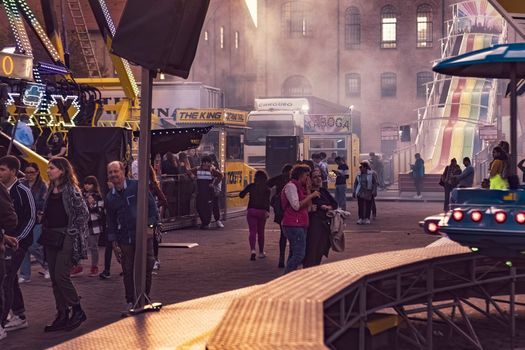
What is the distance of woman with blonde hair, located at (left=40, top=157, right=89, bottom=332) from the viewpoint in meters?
10.2

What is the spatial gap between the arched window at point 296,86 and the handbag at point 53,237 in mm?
60942

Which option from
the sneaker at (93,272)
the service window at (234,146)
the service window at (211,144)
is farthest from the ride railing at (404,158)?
the sneaker at (93,272)

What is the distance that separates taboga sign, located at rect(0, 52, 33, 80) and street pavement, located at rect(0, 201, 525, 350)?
4.94 meters

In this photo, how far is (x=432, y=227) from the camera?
10086 mm

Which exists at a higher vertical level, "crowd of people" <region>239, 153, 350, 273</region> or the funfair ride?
the funfair ride

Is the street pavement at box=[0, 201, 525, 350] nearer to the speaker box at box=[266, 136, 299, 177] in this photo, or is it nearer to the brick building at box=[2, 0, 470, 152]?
the speaker box at box=[266, 136, 299, 177]

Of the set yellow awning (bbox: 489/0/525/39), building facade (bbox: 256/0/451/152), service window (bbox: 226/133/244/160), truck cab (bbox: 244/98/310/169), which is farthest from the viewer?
building facade (bbox: 256/0/451/152)

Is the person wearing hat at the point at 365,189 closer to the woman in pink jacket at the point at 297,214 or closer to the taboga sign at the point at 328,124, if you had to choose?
the woman in pink jacket at the point at 297,214

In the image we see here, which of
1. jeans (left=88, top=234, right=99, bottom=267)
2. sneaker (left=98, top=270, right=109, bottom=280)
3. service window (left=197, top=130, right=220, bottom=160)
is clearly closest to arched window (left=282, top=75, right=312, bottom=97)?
service window (left=197, top=130, right=220, bottom=160)

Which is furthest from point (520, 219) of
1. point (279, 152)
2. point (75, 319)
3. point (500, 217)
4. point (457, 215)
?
point (279, 152)

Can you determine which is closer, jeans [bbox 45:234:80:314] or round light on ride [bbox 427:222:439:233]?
round light on ride [bbox 427:222:439:233]

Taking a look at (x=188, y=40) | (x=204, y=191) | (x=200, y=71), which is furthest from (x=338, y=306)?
(x=200, y=71)

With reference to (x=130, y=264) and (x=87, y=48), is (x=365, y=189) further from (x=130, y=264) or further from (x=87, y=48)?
(x=87, y=48)

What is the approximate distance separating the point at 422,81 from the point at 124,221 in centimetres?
6177
